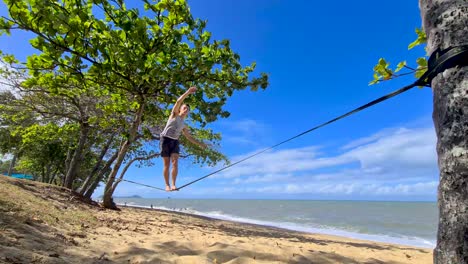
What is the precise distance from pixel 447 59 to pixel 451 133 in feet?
1.45

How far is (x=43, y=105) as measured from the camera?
12312 millimetres

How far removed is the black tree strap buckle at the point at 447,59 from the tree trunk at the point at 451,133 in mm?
32

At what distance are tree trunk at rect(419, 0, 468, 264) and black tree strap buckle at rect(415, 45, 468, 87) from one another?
0.03m

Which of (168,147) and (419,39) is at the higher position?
(419,39)

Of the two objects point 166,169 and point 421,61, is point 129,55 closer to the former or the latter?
point 166,169

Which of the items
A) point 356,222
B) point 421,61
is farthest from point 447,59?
point 356,222

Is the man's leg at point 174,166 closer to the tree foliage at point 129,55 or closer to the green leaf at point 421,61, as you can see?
the tree foliage at point 129,55

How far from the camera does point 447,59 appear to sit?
1646 millimetres

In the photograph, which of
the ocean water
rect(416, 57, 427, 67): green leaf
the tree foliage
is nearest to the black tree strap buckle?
rect(416, 57, 427, 67): green leaf

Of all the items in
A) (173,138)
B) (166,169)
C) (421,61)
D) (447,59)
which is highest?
(421,61)

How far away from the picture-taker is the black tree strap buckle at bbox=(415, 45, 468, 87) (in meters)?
1.60

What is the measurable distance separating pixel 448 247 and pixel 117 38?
6606 millimetres

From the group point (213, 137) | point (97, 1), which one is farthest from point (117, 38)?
point (213, 137)

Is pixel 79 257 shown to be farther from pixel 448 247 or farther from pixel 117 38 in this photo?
pixel 117 38
